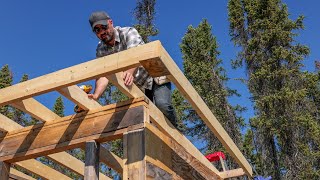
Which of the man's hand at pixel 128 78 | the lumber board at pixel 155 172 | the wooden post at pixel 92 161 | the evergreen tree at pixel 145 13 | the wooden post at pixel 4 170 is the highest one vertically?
the evergreen tree at pixel 145 13

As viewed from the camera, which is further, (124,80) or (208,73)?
(208,73)

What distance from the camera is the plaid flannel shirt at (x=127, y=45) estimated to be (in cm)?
378

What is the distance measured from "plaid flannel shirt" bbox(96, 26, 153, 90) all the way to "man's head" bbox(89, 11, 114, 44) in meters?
0.12

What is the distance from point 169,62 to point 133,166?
0.84 metres

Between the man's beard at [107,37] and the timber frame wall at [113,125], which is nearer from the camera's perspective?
the timber frame wall at [113,125]

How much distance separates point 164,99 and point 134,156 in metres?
0.98

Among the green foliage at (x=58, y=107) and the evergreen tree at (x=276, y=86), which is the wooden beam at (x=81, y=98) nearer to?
the evergreen tree at (x=276, y=86)

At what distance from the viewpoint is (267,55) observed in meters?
19.6

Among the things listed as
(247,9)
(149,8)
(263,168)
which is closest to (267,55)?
(247,9)

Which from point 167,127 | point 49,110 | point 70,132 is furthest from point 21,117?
point 167,127

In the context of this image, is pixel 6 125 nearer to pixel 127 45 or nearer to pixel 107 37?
pixel 107 37

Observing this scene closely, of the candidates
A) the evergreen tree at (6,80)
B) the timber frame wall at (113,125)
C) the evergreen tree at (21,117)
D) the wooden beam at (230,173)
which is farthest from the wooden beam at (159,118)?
the evergreen tree at (21,117)

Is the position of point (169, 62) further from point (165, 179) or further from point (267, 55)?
point (267, 55)

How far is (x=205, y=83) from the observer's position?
20.5m
